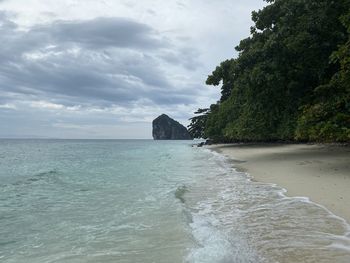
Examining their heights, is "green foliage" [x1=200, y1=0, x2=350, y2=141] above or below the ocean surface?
above

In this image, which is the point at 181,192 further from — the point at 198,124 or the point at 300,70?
the point at 198,124

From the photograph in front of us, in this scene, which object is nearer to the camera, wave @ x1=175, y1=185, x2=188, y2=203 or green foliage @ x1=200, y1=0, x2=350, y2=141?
wave @ x1=175, y1=185, x2=188, y2=203

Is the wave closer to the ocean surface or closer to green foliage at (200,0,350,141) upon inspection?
the ocean surface

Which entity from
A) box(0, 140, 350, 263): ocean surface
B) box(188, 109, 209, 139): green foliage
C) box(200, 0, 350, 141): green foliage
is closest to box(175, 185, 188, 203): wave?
box(0, 140, 350, 263): ocean surface

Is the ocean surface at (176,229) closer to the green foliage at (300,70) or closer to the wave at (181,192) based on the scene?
the wave at (181,192)

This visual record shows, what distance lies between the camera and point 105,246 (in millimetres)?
6973

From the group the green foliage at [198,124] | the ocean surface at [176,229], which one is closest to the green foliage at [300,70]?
the ocean surface at [176,229]

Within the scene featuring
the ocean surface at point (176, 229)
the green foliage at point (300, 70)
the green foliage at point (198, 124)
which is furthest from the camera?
the green foliage at point (198, 124)

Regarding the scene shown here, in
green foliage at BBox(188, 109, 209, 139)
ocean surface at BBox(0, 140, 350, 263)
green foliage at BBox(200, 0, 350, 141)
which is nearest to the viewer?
ocean surface at BBox(0, 140, 350, 263)

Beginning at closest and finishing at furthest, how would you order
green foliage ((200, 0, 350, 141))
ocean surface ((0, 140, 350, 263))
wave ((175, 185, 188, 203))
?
ocean surface ((0, 140, 350, 263)), wave ((175, 185, 188, 203)), green foliage ((200, 0, 350, 141))

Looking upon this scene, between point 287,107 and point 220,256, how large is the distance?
2286 centimetres

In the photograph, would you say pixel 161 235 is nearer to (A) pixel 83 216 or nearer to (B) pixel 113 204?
(A) pixel 83 216

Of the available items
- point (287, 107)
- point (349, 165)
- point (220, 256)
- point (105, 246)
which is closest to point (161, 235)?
point (105, 246)

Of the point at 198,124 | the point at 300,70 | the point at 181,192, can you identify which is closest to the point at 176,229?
the point at 181,192
